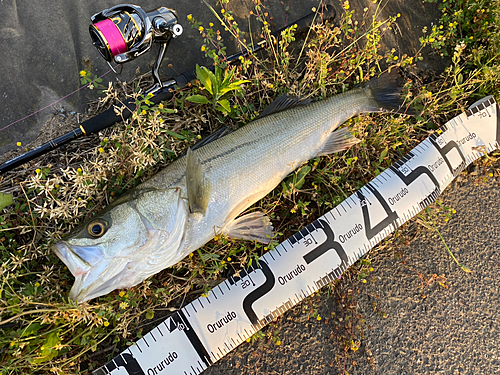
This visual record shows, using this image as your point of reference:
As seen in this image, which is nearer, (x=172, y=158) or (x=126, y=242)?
(x=126, y=242)

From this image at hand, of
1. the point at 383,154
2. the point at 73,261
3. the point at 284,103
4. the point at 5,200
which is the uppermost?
the point at 5,200

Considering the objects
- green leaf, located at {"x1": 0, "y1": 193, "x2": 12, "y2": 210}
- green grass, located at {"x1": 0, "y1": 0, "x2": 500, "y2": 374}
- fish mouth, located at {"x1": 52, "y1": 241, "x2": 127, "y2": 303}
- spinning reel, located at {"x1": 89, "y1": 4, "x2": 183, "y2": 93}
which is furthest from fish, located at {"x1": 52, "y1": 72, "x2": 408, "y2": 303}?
spinning reel, located at {"x1": 89, "y1": 4, "x2": 183, "y2": 93}

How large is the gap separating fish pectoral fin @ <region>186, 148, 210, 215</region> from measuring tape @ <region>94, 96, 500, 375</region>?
698 millimetres

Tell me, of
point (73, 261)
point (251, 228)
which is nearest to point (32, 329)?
point (73, 261)

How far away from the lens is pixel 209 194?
225cm

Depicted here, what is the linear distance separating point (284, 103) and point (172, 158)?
3.45ft

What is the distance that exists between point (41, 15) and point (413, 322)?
172 inches

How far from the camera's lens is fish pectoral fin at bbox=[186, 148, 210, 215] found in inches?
84.2

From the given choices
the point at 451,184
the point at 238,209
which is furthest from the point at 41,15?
the point at 451,184

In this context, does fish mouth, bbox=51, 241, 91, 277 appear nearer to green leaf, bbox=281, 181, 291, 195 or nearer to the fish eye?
the fish eye

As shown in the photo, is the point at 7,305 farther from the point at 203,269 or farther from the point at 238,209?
the point at 238,209

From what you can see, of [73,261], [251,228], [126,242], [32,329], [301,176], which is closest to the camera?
[73,261]

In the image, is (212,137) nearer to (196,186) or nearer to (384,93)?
(196,186)

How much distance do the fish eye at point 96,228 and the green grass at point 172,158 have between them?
514 millimetres
